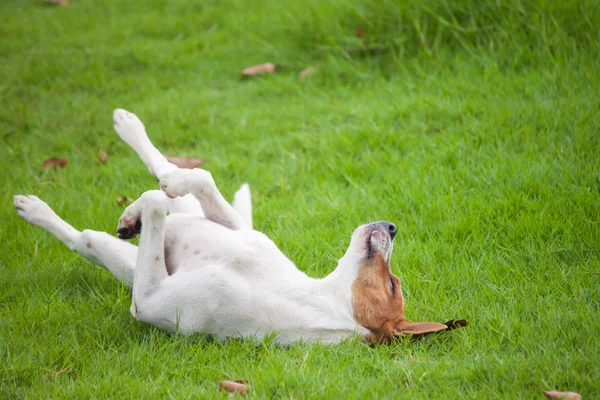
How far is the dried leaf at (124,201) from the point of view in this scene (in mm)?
5027

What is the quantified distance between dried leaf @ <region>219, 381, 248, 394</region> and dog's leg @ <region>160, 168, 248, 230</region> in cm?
105

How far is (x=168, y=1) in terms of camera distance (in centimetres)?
933

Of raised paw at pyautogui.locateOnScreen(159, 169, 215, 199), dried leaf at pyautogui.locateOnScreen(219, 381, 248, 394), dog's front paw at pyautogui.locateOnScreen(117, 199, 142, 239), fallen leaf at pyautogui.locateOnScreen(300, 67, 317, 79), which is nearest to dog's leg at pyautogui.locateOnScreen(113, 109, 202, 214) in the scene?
raised paw at pyautogui.locateOnScreen(159, 169, 215, 199)

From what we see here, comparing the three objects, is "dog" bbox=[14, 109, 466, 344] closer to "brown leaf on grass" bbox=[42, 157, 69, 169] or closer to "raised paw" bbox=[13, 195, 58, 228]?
"raised paw" bbox=[13, 195, 58, 228]

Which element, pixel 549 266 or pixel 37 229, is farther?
pixel 37 229

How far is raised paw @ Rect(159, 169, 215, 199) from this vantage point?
376cm

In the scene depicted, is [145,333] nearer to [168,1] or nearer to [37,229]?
[37,229]

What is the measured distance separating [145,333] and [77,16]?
6.69m

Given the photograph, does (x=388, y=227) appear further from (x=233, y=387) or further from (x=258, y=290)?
(x=233, y=387)

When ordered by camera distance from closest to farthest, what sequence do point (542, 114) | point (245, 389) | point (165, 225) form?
point (245, 389)
point (165, 225)
point (542, 114)

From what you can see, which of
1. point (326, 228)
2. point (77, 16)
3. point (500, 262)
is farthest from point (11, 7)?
point (500, 262)

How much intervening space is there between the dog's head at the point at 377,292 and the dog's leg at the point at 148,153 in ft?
3.92

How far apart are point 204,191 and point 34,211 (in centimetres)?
120

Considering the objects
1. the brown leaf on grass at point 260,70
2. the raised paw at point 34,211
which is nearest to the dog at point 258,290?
the raised paw at point 34,211
